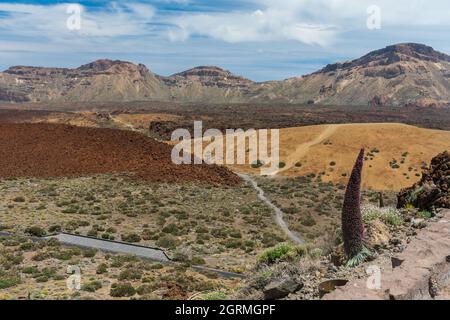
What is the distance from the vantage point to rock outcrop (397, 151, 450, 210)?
12742 mm

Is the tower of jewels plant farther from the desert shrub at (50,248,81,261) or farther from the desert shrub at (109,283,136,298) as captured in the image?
the desert shrub at (50,248,81,261)

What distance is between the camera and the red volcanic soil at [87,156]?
116 ft

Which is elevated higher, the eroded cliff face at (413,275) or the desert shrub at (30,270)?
the eroded cliff face at (413,275)

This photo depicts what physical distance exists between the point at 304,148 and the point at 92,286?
149 feet

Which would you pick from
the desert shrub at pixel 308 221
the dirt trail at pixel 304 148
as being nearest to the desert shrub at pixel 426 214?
the desert shrub at pixel 308 221

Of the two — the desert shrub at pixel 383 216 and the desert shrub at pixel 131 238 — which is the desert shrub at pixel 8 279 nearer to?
the desert shrub at pixel 131 238

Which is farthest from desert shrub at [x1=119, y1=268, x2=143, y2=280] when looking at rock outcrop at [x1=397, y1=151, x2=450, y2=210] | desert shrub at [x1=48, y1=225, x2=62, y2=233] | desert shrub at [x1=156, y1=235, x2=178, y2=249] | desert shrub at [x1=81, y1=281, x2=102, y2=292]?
rock outcrop at [x1=397, y1=151, x2=450, y2=210]

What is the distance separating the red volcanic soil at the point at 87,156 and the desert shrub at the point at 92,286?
2077 cm

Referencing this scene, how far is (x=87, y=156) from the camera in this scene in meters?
38.8

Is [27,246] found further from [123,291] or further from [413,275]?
[413,275]

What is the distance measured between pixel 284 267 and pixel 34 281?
313 inches

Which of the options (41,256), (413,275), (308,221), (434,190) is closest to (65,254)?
(41,256)
